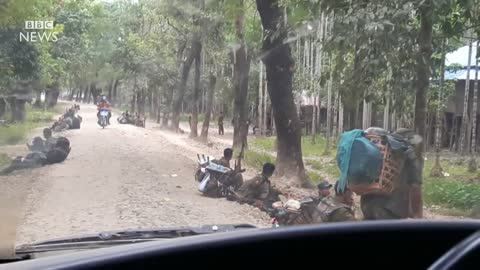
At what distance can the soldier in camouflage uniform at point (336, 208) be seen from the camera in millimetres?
5738

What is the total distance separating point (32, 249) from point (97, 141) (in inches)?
405

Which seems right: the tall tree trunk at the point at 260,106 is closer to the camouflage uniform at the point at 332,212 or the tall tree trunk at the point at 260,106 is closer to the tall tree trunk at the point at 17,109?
the tall tree trunk at the point at 17,109

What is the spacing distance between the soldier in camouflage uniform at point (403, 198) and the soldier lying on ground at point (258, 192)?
1763 millimetres

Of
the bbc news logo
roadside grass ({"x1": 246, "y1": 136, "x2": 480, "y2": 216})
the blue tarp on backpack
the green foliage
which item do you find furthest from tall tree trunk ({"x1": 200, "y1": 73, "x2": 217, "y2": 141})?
the blue tarp on backpack

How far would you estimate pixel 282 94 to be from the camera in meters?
10.9

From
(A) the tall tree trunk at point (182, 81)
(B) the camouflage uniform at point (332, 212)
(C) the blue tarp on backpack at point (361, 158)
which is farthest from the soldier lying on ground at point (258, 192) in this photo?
(A) the tall tree trunk at point (182, 81)

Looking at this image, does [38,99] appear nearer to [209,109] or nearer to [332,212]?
[332,212]

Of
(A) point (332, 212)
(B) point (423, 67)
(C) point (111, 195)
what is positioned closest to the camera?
(A) point (332, 212)

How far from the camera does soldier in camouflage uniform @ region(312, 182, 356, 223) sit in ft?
18.8

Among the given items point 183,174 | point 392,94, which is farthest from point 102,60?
point 392,94

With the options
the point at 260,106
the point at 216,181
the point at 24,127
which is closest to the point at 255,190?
the point at 216,181

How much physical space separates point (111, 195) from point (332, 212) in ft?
10.5

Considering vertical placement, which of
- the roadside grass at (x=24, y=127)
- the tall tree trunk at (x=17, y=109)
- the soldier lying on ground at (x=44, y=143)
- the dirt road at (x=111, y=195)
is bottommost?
the dirt road at (x=111, y=195)

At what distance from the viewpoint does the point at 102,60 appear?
11039 millimetres
